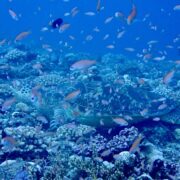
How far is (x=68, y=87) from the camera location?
47.2 ft

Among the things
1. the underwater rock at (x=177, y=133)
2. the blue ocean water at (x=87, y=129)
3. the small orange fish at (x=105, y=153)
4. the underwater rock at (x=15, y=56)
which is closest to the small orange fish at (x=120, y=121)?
the blue ocean water at (x=87, y=129)

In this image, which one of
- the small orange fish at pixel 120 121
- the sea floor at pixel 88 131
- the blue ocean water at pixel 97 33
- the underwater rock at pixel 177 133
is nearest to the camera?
the sea floor at pixel 88 131

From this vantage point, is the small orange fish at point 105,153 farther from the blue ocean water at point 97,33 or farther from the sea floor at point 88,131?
the blue ocean water at point 97,33

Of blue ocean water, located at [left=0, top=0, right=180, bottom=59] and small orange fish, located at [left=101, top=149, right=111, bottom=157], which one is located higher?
blue ocean water, located at [left=0, top=0, right=180, bottom=59]

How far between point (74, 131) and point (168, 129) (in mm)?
3399

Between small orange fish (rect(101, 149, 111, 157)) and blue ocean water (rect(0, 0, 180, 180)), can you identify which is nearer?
blue ocean water (rect(0, 0, 180, 180))

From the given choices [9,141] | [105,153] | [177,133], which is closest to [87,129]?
[105,153]

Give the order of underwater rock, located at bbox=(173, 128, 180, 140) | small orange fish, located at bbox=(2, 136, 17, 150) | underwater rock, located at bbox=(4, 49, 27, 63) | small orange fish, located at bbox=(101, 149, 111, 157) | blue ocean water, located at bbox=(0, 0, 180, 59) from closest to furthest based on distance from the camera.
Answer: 1. small orange fish, located at bbox=(2, 136, 17, 150)
2. small orange fish, located at bbox=(101, 149, 111, 157)
3. underwater rock, located at bbox=(173, 128, 180, 140)
4. underwater rock, located at bbox=(4, 49, 27, 63)
5. blue ocean water, located at bbox=(0, 0, 180, 59)

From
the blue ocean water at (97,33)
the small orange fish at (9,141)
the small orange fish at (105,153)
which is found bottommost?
the small orange fish at (105,153)

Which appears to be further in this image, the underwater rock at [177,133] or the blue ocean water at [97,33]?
the blue ocean water at [97,33]

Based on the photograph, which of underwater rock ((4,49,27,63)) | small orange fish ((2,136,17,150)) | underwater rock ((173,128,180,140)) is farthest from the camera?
underwater rock ((4,49,27,63))

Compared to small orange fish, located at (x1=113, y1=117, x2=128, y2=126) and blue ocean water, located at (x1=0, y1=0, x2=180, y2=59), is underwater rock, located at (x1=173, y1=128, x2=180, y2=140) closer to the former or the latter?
small orange fish, located at (x1=113, y1=117, x2=128, y2=126)

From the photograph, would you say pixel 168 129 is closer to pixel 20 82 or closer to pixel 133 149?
pixel 133 149

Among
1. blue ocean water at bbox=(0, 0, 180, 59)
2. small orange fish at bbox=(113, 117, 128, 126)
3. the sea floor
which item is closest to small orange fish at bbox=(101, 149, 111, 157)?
the sea floor
